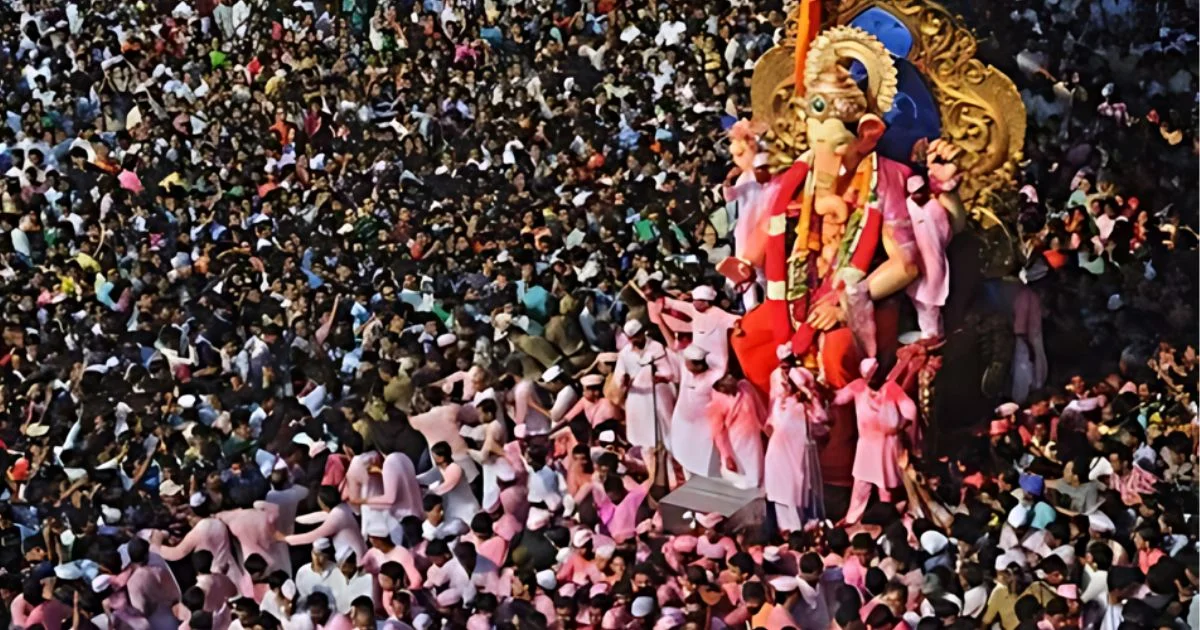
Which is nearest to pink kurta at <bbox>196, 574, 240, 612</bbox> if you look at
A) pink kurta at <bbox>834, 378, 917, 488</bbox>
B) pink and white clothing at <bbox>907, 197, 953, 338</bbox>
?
pink kurta at <bbox>834, 378, 917, 488</bbox>

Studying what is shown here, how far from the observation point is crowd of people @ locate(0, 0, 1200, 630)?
12281 millimetres

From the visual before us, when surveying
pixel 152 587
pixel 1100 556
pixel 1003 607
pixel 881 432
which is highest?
pixel 152 587

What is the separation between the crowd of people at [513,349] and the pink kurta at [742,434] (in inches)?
0.6

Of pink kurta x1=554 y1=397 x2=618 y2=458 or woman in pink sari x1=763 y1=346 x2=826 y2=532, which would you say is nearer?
woman in pink sari x1=763 y1=346 x2=826 y2=532

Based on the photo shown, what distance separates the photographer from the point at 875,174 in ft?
41.4

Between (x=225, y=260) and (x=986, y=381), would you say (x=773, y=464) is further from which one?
(x=225, y=260)

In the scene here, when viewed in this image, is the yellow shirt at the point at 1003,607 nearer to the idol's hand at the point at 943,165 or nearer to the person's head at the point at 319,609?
the idol's hand at the point at 943,165

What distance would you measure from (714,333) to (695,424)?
449mm

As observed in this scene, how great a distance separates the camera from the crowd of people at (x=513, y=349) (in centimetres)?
1228

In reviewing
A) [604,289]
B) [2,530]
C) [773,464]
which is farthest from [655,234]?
[2,530]

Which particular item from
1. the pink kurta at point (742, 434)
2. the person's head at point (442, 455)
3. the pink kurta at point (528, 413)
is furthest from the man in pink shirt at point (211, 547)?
the pink kurta at point (742, 434)

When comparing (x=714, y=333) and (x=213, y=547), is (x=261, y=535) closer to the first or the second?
(x=213, y=547)

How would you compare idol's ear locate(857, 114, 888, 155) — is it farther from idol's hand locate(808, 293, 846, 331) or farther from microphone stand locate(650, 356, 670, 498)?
microphone stand locate(650, 356, 670, 498)

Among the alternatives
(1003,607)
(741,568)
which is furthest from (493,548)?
(1003,607)
